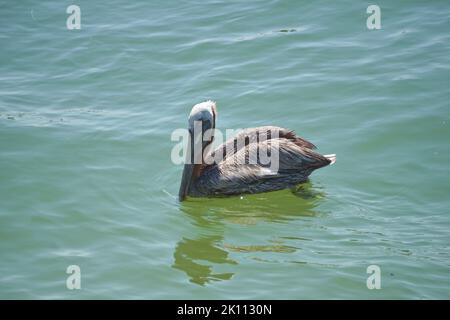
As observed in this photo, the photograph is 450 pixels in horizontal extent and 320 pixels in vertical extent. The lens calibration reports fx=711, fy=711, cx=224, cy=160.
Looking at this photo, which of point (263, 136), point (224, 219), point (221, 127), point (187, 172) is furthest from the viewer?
point (221, 127)

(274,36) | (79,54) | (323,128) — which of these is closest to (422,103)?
(323,128)

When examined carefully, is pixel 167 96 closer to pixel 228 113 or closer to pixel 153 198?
pixel 228 113

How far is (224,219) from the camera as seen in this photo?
7238 mm

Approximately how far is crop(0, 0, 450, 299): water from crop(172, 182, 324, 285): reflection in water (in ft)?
0.07

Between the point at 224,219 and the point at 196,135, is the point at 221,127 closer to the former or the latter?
the point at 196,135

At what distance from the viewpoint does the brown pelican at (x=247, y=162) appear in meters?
7.67

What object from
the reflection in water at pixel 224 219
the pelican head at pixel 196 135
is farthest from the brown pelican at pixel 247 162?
the reflection in water at pixel 224 219

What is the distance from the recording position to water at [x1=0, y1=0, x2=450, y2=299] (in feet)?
20.4

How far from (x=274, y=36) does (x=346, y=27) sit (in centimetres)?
107

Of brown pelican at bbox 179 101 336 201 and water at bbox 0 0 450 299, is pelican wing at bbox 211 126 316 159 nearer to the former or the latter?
brown pelican at bbox 179 101 336 201

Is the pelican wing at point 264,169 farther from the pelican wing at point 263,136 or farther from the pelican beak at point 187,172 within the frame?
the pelican beak at point 187,172

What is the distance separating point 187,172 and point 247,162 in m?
0.67

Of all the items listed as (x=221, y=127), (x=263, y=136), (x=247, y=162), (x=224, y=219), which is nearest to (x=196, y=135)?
(x=247, y=162)

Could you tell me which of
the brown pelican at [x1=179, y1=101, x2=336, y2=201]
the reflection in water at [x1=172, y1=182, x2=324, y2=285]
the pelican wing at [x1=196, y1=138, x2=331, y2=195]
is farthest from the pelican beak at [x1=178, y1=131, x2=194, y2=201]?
the pelican wing at [x1=196, y1=138, x2=331, y2=195]
